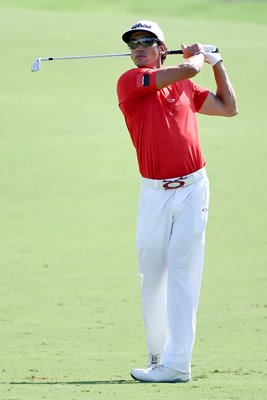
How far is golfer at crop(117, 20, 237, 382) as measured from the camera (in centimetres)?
684

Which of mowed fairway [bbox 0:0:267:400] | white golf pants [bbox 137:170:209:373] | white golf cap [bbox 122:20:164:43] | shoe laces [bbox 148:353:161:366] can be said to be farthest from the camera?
mowed fairway [bbox 0:0:267:400]

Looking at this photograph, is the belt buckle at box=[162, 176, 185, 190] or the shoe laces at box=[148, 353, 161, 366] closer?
the belt buckle at box=[162, 176, 185, 190]

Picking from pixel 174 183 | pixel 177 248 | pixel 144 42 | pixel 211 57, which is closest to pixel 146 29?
pixel 144 42

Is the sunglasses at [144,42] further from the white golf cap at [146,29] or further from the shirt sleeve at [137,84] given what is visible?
the shirt sleeve at [137,84]

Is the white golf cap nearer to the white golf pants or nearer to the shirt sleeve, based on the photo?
the shirt sleeve

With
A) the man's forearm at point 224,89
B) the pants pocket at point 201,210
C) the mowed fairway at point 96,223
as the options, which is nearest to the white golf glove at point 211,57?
the man's forearm at point 224,89

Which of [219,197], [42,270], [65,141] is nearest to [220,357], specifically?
[42,270]

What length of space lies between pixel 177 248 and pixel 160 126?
69cm

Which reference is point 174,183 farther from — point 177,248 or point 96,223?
point 96,223

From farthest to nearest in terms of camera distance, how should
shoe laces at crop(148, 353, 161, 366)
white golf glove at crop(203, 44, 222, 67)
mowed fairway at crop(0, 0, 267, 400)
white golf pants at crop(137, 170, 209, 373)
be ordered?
mowed fairway at crop(0, 0, 267, 400)
white golf glove at crop(203, 44, 222, 67)
shoe laces at crop(148, 353, 161, 366)
white golf pants at crop(137, 170, 209, 373)

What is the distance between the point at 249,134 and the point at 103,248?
23.4 feet

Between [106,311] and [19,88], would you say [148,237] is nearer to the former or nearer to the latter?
[106,311]

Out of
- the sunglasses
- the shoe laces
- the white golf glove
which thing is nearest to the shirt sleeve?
the sunglasses

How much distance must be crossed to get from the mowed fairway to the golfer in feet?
1.03
